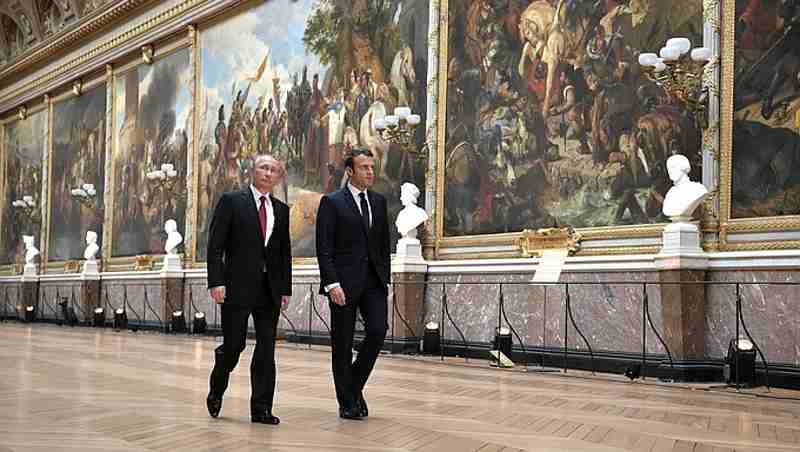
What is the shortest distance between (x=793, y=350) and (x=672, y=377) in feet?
4.22

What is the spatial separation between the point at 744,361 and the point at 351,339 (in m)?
5.11


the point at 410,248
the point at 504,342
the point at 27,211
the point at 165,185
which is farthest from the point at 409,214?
the point at 27,211

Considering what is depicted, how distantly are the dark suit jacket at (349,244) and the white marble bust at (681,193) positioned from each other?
5145 mm

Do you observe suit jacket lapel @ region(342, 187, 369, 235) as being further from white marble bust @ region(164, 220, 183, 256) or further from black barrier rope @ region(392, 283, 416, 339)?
white marble bust @ region(164, 220, 183, 256)

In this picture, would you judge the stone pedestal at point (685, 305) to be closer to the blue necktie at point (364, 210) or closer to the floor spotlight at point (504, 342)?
the floor spotlight at point (504, 342)

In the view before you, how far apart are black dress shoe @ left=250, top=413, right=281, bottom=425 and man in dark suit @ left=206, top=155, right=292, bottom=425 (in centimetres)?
2

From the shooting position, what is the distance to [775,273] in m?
10.2

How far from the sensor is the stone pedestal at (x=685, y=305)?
10.6m

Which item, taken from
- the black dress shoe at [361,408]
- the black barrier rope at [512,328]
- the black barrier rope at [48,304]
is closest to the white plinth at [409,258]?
the black barrier rope at [512,328]

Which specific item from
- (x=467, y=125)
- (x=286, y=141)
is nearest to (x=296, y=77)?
(x=286, y=141)

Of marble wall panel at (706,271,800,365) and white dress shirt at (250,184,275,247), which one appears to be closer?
white dress shirt at (250,184,275,247)

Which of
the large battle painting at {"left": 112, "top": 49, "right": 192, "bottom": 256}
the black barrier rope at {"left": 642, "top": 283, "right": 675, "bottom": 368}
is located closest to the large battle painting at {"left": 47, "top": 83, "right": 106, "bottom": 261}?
the large battle painting at {"left": 112, "top": 49, "right": 192, "bottom": 256}

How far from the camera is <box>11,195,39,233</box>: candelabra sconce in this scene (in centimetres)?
3153

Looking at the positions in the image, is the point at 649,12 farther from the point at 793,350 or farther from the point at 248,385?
the point at 248,385
